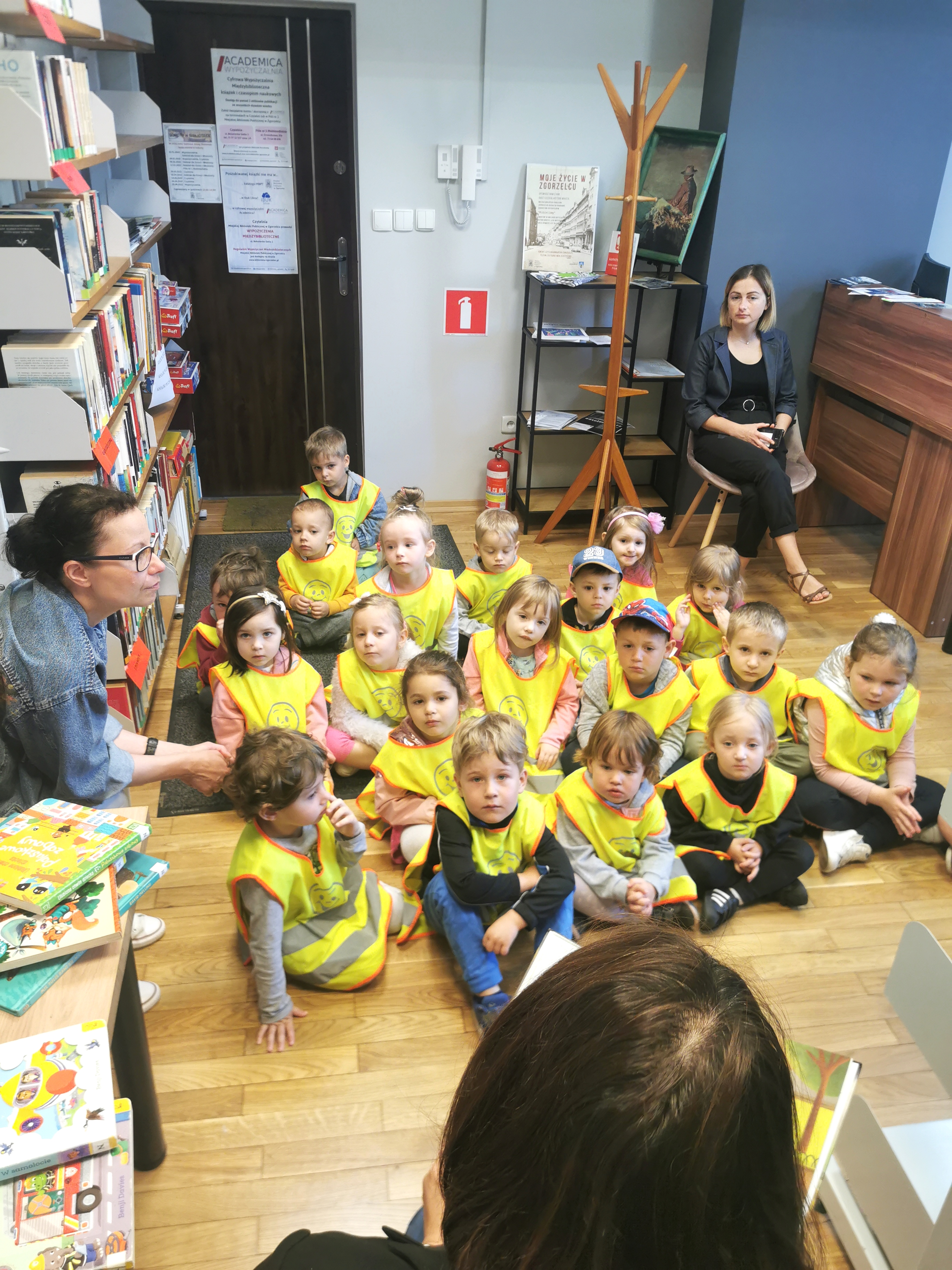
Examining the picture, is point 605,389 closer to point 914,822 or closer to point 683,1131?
point 914,822

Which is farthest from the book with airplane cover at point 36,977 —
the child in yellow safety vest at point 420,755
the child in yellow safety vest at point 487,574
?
the child in yellow safety vest at point 487,574

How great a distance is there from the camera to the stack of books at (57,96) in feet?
6.77

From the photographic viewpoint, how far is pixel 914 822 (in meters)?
2.67

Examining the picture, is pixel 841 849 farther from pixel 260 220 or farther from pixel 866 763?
pixel 260 220

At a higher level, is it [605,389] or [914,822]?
[605,389]

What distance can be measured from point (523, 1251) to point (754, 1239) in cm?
16

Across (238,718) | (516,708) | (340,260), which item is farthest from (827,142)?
(238,718)

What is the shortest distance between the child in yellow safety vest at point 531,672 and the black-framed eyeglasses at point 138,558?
3.84 ft

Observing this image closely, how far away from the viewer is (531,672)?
2.89 meters

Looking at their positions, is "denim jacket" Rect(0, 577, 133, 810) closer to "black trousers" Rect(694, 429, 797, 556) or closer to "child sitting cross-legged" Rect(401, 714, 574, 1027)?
"child sitting cross-legged" Rect(401, 714, 574, 1027)

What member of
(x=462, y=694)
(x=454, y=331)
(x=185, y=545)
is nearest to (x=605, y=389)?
(x=454, y=331)

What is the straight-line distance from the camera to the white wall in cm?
417

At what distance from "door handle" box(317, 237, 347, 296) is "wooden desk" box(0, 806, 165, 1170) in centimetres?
364

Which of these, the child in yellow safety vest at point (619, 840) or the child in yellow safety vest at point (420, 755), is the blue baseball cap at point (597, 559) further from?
the child in yellow safety vest at point (619, 840)
